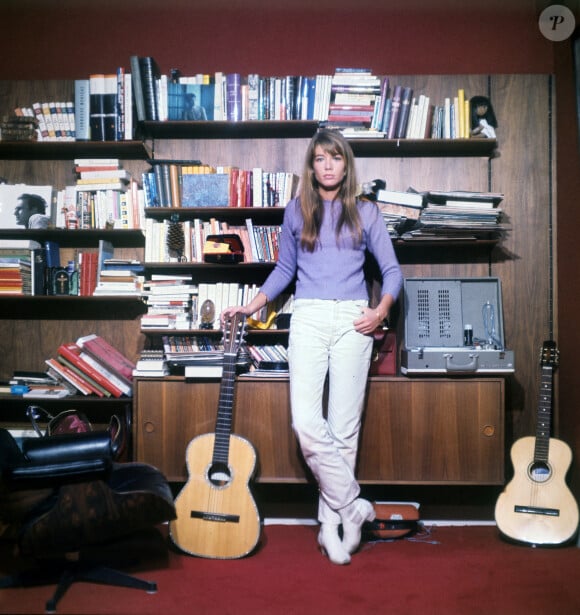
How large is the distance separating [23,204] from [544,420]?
9.35ft

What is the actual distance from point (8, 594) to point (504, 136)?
3109mm

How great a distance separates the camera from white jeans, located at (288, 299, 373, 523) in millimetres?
2531

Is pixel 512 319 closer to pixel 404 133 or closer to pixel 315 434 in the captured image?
pixel 404 133

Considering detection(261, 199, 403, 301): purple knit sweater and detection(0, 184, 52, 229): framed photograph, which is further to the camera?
detection(0, 184, 52, 229): framed photograph

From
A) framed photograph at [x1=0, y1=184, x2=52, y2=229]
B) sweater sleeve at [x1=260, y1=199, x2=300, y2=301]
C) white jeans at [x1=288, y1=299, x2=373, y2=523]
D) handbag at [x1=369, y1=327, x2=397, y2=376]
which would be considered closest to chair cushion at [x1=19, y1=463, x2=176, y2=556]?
white jeans at [x1=288, y1=299, x2=373, y2=523]

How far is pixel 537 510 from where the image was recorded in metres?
2.64

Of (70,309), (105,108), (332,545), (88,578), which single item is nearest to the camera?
(88,578)

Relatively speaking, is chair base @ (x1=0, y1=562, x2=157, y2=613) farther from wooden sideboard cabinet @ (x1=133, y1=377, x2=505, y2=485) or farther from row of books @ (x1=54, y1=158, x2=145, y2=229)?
row of books @ (x1=54, y1=158, x2=145, y2=229)

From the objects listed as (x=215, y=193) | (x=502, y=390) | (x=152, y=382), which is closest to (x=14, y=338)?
(x=152, y=382)

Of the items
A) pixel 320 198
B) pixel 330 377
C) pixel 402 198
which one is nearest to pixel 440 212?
pixel 402 198

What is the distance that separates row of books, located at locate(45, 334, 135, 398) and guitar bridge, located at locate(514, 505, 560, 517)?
194cm

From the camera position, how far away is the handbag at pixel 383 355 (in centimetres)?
288

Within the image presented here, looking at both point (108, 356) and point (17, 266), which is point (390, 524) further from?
point (17, 266)

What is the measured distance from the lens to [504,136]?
3225 mm
